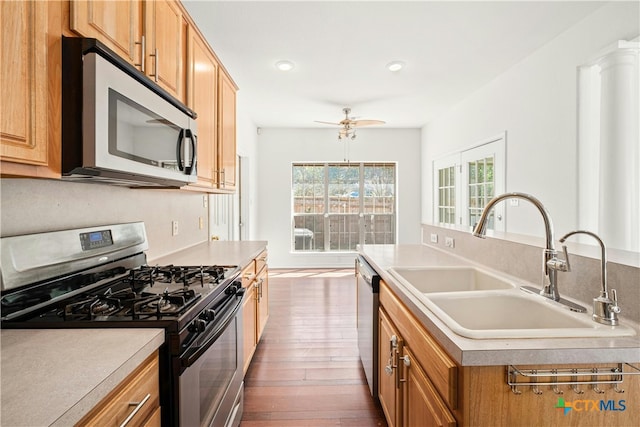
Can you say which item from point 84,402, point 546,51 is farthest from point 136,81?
point 546,51

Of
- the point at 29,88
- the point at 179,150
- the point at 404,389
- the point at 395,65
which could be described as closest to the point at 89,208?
the point at 179,150

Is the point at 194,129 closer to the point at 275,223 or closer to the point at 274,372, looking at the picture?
the point at 274,372

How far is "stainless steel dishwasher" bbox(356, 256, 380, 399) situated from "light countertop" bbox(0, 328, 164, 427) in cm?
123

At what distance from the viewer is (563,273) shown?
129 centimetres

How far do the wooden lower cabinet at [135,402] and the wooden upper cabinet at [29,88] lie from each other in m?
0.64

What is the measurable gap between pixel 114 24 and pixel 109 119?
427 millimetres

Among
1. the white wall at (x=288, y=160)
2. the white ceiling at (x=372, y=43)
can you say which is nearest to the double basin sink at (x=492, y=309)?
the white ceiling at (x=372, y=43)

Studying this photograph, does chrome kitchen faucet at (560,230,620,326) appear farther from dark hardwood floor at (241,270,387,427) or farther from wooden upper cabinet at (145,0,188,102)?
wooden upper cabinet at (145,0,188,102)

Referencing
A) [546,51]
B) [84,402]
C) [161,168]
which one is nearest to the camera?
[84,402]

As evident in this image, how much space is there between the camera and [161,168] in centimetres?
153

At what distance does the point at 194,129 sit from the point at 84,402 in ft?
5.14

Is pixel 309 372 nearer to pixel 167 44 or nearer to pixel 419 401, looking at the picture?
pixel 419 401

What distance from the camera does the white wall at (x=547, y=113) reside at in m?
2.51

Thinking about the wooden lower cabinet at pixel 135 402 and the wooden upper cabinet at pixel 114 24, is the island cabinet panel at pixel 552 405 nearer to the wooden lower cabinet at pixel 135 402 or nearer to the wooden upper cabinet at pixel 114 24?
the wooden lower cabinet at pixel 135 402
